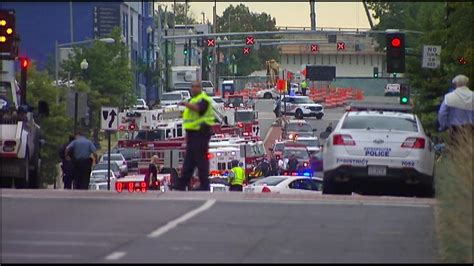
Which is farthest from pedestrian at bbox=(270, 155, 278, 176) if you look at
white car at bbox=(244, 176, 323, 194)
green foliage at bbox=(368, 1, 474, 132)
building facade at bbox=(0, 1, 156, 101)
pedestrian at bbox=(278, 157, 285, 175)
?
A: building facade at bbox=(0, 1, 156, 101)

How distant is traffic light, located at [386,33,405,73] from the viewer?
39375mm

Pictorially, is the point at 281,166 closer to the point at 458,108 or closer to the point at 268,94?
the point at 458,108

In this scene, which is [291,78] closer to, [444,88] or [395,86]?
[395,86]

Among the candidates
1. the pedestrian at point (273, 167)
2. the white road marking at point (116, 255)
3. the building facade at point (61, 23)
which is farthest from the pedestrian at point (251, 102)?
the white road marking at point (116, 255)

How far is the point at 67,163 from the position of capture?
28.7m

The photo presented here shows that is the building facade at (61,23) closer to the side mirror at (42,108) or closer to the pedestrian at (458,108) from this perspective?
the side mirror at (42,108)

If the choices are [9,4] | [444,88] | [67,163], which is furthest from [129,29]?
[67,163]

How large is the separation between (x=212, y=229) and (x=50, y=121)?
3483cm

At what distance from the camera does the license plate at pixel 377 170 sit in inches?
818

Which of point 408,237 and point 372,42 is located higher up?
point 372,42

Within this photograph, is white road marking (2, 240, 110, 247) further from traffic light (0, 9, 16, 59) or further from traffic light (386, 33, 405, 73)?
traffic light (386, 33, 405, 73)

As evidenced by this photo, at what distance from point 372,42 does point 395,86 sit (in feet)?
36.5

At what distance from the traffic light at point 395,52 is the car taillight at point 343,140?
746 inches

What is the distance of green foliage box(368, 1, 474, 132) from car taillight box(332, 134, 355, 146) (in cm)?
1150
